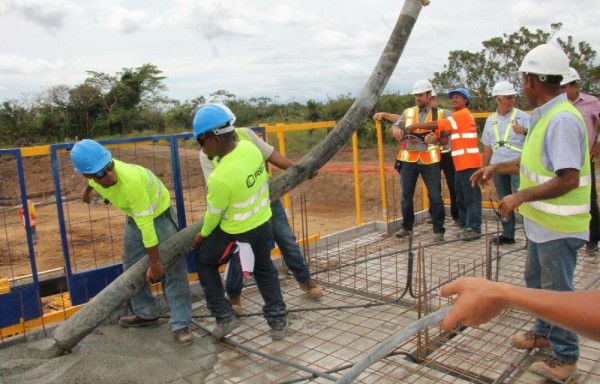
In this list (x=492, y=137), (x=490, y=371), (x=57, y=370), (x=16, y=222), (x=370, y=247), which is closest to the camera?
(x=490, y=371)

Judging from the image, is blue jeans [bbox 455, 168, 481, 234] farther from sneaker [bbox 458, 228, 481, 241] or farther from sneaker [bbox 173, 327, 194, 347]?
sneaker [bbox 173, 327, 194, 347]

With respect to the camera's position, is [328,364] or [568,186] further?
[328,364]

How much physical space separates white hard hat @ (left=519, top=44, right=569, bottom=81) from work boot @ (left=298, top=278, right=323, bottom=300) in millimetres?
2573

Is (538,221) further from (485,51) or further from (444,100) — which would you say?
(444,100)

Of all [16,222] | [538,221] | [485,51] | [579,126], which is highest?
[485,51]

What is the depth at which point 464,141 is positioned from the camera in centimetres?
581

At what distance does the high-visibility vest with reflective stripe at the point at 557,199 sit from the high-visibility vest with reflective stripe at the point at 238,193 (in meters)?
1.78

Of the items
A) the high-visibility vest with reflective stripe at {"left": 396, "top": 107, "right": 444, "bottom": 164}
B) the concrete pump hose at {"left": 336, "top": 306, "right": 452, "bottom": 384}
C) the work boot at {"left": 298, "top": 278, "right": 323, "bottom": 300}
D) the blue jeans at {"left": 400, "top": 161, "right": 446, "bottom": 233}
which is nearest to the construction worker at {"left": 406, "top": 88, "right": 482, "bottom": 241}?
the high-visibility vest with reflective stripe at {"left": 396, "top": 107, "right": 444, "bottom": 164}

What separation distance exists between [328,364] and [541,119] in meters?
2.04

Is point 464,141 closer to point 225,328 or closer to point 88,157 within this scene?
point 225,328

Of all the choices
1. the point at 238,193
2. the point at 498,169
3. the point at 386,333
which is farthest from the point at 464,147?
the point at 238,193

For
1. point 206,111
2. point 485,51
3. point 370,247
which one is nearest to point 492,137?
point 370,247

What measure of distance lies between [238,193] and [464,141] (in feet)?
11.1

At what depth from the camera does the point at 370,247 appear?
6.15 metres
